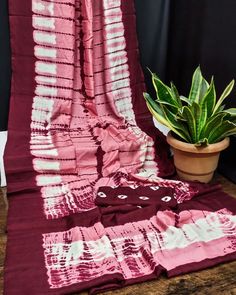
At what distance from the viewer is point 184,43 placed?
2.28 meters

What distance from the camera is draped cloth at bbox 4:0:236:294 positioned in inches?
54.1

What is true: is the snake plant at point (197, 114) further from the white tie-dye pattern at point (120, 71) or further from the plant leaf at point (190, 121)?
the white tie-dye pattern at point (120, 71)

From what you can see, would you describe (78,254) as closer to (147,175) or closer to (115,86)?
(147,175)

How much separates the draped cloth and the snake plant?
0.83 ft

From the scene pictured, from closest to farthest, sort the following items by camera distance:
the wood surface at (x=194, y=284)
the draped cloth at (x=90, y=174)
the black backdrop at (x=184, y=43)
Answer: the wood surface at (x=194, y=284)
the draped cloth at (x=90, y=174)
the black backdrop at (x=184, y=43)

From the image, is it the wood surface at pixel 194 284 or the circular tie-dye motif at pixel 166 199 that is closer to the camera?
the wood surface at pixel 194 284

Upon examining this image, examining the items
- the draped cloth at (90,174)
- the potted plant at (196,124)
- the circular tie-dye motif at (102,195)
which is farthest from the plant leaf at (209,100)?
the circular tie-dye motif at (102,195)

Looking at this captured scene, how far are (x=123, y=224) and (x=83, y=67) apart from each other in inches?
37.8

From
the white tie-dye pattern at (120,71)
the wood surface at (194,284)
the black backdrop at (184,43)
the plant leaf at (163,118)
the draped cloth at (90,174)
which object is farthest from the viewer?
the white tie-dye pattern at (120,71)

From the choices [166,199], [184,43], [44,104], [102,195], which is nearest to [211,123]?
[166,199]

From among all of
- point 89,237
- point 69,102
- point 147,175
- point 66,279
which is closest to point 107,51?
point 69,102

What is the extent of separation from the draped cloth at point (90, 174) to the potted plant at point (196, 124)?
0.11 metres

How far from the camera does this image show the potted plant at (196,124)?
177 cm

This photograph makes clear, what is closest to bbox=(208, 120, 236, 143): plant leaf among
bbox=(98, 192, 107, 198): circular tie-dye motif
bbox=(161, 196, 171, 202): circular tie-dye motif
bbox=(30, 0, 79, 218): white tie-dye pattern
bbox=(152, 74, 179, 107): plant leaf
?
bbox=(152, 74, 179, 107): plant leaf
